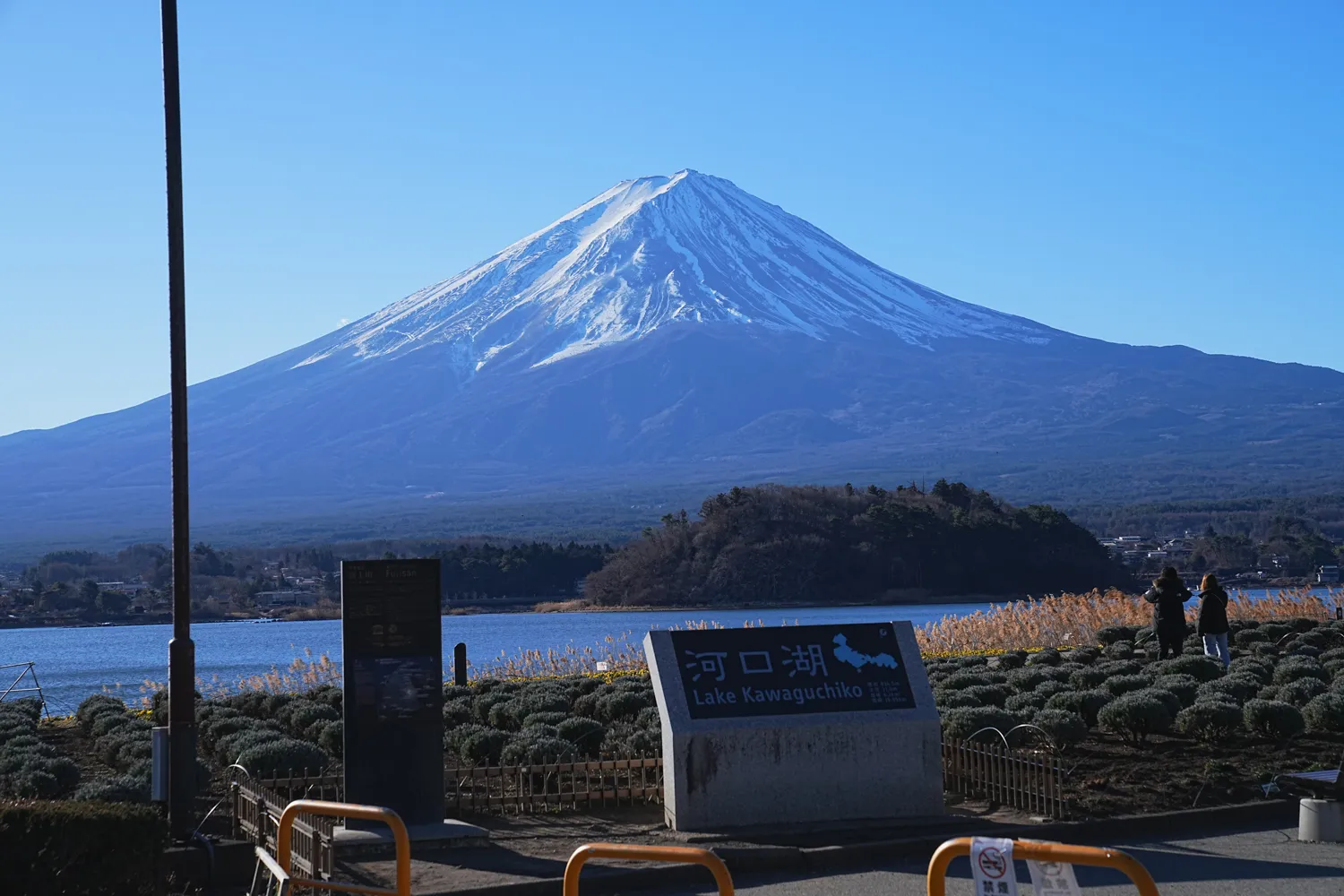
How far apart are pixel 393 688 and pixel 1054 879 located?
20.2 feet

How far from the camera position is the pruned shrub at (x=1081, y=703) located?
1523 cm

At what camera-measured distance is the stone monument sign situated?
11578mm

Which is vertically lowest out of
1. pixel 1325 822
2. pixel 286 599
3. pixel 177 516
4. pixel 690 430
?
pixel 1325 822

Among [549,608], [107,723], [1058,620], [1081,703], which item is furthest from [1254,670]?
[549,608]

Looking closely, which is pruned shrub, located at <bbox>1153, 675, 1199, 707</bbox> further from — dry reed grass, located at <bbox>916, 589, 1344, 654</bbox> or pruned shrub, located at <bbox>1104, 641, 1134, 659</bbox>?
dry reed grass, located at <bbox>916, 589, 1344, 654</bbox>

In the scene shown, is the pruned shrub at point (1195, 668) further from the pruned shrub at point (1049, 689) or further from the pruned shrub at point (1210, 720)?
the pruned shrub at point (1210, 720)

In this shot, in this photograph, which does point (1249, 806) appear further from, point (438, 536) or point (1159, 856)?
point (438, 536)

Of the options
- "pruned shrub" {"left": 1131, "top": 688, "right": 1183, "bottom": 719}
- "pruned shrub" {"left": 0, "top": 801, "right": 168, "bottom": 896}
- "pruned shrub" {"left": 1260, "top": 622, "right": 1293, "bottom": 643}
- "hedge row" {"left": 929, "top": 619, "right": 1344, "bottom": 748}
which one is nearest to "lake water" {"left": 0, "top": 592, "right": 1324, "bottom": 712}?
"pruned shrub" {"left": 1260, "top": 622, "right": 1293, "bottom": 643}

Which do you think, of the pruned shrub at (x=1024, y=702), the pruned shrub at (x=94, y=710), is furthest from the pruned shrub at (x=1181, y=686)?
the pruned shrub at (x=94, y=710)

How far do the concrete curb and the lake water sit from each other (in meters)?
13.7

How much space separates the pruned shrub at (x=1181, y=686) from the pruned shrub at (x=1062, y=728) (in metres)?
1.59

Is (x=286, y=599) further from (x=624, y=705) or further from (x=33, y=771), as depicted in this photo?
(x=33, y=771)

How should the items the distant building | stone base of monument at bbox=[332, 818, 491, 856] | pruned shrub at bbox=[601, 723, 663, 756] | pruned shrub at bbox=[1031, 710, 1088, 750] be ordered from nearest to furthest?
stone base of monument at bbox=[332, 818, 491, 856] → pruned shrub at bbox=[601, 723, 663, 756] → pruned shrub at bbox=[1031, 710, 1088, 750] → the distant building

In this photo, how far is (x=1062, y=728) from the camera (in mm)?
13969
